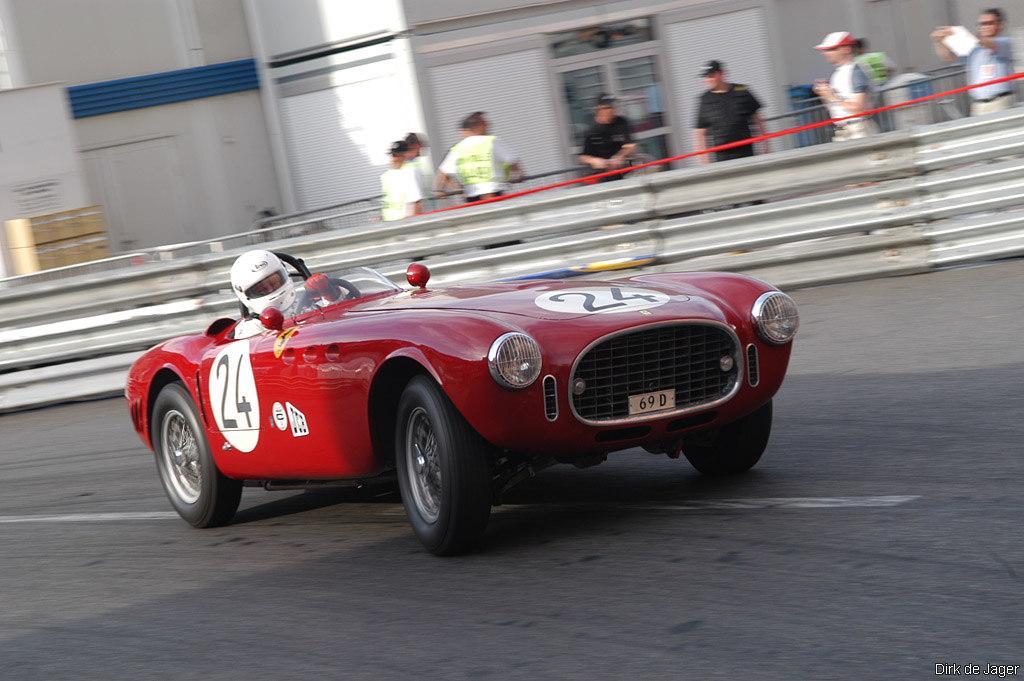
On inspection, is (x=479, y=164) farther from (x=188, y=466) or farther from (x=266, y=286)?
(x=188, y=466)

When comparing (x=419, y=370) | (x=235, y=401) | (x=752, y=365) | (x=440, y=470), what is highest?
(x=419, y=370)

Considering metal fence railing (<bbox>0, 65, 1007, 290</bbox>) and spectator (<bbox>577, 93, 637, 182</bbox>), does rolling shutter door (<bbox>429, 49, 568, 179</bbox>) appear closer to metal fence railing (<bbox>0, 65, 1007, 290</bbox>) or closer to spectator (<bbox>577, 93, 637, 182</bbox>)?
metal fence railing (<bbox>0, 65, 1007, 290</bbox>)

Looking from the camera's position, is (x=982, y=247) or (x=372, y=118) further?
(x=372, y=118)

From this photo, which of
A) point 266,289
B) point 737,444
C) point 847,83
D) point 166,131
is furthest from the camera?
point 166,131

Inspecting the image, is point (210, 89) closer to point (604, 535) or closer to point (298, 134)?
point (298, 134)

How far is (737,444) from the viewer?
545cm

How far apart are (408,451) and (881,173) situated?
6.55 metres

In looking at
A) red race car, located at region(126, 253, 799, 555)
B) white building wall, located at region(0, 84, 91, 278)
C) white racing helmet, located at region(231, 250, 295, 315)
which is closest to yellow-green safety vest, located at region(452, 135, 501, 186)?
white racing helmet, located at region(231, 250, 295, 315)

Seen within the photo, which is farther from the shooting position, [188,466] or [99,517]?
[99,517]

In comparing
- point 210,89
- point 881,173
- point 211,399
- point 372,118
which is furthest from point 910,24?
point 211,399

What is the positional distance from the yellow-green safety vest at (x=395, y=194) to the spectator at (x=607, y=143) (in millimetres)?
1743

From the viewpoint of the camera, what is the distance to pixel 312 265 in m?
11.3

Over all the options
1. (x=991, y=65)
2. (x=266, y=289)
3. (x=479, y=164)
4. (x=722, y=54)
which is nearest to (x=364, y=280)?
(x=266, y=289)

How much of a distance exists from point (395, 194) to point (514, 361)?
24.9ft
